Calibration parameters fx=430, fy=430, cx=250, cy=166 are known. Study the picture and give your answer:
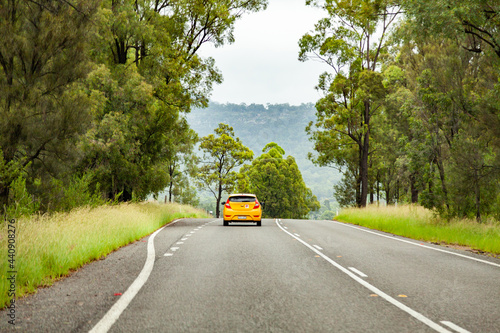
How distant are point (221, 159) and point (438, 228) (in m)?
40.7

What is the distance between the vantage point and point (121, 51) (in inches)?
928

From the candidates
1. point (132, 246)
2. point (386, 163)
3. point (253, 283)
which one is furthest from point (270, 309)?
point (386, 163)

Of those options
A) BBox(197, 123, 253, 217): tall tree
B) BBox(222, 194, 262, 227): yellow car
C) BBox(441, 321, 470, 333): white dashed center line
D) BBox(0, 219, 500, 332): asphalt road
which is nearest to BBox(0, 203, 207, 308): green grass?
BBox(0, 219, 500, 332): asphalt road

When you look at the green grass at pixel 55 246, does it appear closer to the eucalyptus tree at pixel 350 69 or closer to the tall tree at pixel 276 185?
the eucalyptus tree at pixel 350 69

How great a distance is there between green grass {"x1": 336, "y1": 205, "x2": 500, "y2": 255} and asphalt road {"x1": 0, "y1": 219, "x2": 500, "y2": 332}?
8.79ft

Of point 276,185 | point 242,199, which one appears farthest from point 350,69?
point 276,185

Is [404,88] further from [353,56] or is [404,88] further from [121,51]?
[121,51]

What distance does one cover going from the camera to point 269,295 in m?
5.95

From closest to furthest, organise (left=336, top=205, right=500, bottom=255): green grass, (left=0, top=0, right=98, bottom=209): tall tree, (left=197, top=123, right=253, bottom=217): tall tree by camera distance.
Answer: (left=0, top=0, right=98, bottom=209): tall tree < (left=336, top=205, right=500, bottom=255): green grass < (left=197, top=123, right=253, bottom=217): tall tree

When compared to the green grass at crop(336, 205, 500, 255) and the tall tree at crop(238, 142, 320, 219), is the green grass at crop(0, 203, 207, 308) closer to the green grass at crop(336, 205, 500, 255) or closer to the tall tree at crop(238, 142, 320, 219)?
the green grass at crop(336, 205, 500, 255)

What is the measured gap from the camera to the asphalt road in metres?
4.59

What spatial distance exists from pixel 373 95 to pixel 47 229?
87.8ft

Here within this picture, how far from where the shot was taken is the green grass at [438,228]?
1268 cm

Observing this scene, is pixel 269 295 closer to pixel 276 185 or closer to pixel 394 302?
pixel 394 302
